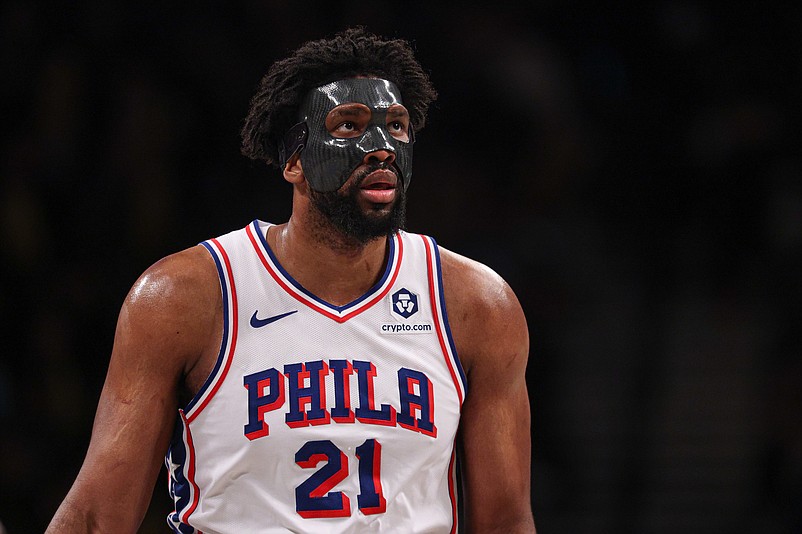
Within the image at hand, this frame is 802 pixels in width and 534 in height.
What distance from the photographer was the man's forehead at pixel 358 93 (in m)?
2.82

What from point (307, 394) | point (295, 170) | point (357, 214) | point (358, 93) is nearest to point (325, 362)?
point (307, 394)

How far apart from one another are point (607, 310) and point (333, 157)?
3.63 m

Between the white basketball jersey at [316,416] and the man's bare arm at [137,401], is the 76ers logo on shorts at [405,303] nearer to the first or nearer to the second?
the white basketball jersey at [316,416]

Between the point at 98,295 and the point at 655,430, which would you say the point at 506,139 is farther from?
the point at 98,295

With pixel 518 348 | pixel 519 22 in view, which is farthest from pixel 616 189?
pixel 518 348

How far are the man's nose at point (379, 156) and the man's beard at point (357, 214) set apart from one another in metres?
0.01

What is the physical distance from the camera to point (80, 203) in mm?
5457

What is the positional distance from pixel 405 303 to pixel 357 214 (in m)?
0.27

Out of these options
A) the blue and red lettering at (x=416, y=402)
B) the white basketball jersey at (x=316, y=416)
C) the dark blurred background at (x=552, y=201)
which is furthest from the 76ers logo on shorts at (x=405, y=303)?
the dark blurred background at (x=552, y=201)

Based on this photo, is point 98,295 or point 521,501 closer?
point 521,501

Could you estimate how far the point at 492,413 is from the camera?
2.90m

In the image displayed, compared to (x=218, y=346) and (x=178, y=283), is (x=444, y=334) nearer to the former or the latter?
(x=218, y=346)

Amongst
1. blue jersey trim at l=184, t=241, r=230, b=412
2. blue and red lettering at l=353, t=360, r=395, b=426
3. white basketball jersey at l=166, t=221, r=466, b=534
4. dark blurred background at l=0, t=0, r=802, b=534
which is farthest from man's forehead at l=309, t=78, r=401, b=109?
dark blurred background at l=0, t=0, r=802, b=534

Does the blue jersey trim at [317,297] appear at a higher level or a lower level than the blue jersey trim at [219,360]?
higher
